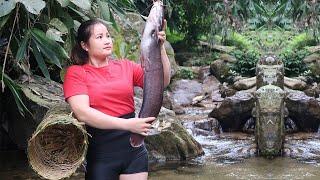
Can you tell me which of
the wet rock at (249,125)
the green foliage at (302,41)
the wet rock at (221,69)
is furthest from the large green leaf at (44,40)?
the green foliage at (302,41)

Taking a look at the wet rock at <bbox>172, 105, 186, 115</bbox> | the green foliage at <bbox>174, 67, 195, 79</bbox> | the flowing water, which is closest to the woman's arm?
the flowing water

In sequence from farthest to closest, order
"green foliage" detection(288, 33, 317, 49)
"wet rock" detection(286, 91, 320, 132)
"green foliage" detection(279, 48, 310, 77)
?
"green foliage" detection(288, 33, 317, 49) → "green foliage" detection(279, 48, 310, 77) → "wet rock" detection(286, 91, 320, 132)

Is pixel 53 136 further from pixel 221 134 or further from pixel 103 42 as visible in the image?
pixel 221 134

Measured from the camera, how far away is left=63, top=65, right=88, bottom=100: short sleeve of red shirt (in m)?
2.58

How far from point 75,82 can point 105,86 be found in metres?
0.15

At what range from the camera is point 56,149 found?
8.77 ft

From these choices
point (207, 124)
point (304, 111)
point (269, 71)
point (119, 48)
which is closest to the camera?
point (119, 48)

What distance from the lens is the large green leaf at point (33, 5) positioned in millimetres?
2816

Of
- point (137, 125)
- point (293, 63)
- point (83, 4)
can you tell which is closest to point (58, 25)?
point (83, 4)

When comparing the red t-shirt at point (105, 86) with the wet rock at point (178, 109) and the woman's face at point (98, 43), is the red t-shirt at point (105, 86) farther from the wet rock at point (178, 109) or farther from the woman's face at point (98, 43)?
the wet rock at point (178, 109)

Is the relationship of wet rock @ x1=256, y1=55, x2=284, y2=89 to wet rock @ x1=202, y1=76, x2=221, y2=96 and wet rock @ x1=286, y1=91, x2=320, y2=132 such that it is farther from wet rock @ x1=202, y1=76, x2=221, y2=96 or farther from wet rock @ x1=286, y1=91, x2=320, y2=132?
wet rock @ x1=202, y1=76, x2=221, y2=96

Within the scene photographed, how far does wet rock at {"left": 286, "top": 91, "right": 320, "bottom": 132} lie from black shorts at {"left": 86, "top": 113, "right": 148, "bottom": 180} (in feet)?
19.8

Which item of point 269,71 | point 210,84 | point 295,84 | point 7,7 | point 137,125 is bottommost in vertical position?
point 210,84

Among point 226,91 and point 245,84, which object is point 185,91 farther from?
point 245,84
